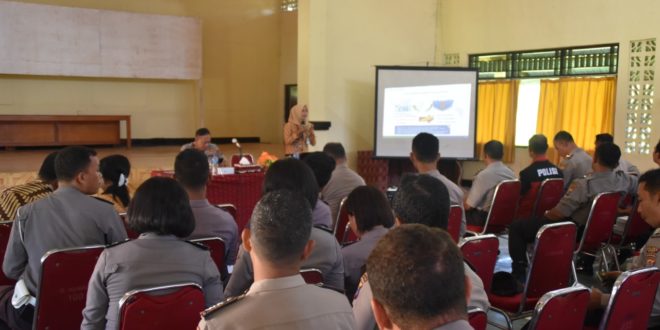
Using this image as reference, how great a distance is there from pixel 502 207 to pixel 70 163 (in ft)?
11.6

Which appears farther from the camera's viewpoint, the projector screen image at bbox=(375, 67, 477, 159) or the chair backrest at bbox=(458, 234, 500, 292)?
the projector screen image at bbox=(375, 67, 477, 159)

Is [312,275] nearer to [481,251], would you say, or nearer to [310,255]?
[310,255]

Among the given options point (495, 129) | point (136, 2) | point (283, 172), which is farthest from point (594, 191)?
point (136, 2)

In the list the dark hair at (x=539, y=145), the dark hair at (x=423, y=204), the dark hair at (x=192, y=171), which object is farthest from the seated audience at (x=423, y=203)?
the dark hair at (x=539, y=145)

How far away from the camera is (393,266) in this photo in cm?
112

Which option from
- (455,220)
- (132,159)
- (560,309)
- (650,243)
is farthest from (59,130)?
(560,309)

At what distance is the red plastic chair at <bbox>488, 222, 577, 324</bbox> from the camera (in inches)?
122

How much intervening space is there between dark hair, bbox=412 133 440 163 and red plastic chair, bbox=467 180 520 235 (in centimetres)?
92

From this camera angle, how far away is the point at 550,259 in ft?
10.5

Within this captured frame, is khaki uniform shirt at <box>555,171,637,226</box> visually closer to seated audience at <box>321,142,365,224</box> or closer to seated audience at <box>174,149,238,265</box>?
seated audience at <box>321,142,365,224</box>

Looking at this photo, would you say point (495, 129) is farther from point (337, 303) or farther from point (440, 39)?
point (337, 303)

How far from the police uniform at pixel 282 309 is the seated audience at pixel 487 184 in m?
3.95

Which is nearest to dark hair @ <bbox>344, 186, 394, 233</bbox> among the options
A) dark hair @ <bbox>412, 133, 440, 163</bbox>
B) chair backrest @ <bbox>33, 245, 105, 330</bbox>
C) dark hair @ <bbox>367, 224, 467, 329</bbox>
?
A: chair backrest @ <bbox>33, 245, 105, 330</bbox>

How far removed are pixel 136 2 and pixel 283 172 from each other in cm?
1215
